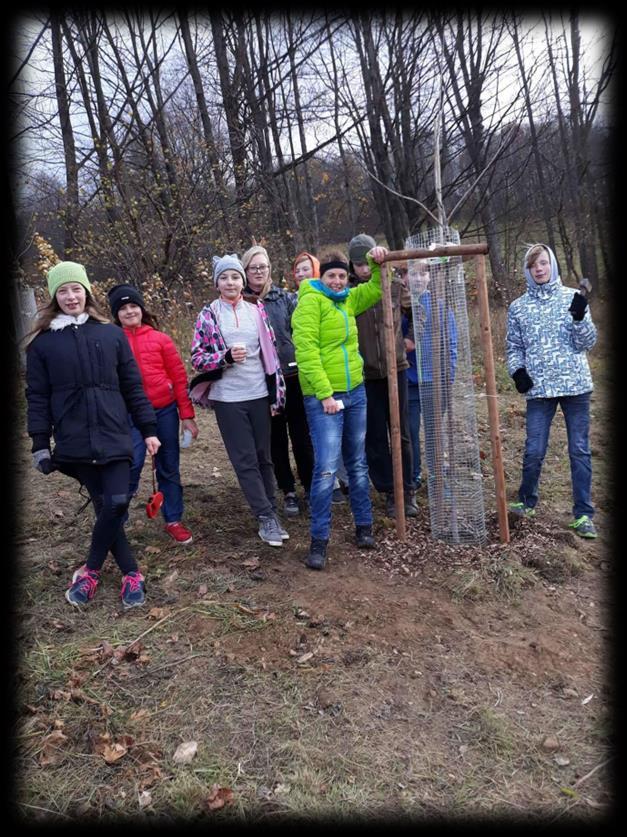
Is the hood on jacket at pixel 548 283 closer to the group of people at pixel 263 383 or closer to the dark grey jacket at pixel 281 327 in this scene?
the group of people at pixel 263 383

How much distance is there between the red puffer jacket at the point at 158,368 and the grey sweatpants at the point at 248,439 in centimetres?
30

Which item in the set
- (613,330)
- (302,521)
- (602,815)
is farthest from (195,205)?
(602,815)

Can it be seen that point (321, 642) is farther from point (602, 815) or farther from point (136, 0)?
point (136, 0)

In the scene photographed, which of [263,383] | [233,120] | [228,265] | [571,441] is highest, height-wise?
[233,120]

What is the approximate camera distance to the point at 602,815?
88.3 inches

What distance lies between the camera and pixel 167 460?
427cm

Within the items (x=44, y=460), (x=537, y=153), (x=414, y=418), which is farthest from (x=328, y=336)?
(x=537, y=153)

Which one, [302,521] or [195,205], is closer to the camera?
[302,521]

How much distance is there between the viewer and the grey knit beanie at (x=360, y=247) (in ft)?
14.5

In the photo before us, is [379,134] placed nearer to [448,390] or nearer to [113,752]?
[448,390]

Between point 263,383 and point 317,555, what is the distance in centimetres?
126

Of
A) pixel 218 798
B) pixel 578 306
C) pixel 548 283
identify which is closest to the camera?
pixel 218 798

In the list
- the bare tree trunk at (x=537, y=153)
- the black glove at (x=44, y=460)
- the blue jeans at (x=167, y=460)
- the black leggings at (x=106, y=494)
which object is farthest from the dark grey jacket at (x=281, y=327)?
the bare tree trunk at (x=537, y=153)

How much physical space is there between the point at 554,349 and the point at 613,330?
29.3 feet
